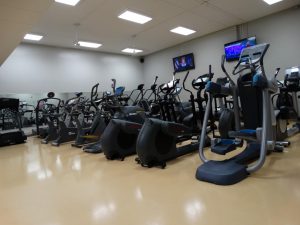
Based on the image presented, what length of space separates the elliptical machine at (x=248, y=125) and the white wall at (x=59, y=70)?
23.9 ft

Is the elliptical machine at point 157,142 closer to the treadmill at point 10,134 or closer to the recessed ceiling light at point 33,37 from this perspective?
the treadmill at point 10,134

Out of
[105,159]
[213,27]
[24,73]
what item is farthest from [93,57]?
[105,159]

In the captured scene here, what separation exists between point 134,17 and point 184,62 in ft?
11.9

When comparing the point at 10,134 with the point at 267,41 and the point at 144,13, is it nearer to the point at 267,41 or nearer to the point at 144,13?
the point at 144,13

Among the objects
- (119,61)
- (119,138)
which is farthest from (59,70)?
(119,138)

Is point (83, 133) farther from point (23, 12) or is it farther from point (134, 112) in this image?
point (23, 12)

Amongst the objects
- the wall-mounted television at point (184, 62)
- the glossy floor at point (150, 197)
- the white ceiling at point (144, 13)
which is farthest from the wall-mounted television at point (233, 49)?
the glossy floor at point (150, 197)

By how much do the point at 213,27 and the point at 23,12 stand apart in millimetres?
5831

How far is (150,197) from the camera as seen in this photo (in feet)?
6.74

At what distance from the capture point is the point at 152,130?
2936mm

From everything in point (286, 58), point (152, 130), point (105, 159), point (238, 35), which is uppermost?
point (238, 35)

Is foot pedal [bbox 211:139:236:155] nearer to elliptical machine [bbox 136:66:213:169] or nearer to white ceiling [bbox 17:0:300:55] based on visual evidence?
elliptical machine [bbox 136:66:213:169]

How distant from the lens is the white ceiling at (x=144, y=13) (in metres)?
5.54

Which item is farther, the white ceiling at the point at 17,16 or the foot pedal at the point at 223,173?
the white ceiling at the point at 17,16
